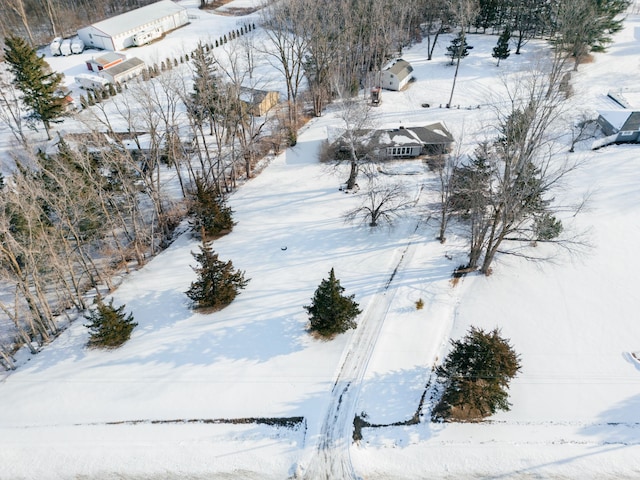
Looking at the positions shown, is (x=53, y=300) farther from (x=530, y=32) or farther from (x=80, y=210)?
(x=530, y=32)

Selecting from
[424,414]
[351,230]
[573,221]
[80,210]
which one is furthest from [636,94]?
[80,210]

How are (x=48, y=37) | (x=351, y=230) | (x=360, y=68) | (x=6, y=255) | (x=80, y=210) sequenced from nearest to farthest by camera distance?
(x=6, y=255) < (x=80, y=210) < (x=351, y=230) < (x=360, y=68) < (x=48, y=37)

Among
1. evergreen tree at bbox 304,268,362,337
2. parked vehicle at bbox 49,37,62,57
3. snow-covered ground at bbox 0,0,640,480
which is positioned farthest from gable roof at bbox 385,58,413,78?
parked vehicle at bbox 49,37,62,57

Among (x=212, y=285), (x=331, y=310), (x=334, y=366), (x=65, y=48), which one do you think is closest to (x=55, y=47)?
(x=65, y=48)

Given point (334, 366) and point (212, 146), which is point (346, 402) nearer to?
point (334, 366)

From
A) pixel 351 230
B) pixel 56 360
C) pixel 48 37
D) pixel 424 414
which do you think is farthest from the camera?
pixel 48 37

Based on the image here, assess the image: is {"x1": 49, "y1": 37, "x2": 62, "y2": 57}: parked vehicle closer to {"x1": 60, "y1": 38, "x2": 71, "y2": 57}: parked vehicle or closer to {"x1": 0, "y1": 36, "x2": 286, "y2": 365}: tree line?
{"x1": 60, "y1": 38, "x2": 71, "y2": 57}: parked vehicle
